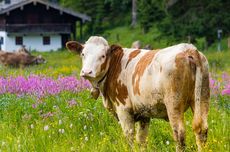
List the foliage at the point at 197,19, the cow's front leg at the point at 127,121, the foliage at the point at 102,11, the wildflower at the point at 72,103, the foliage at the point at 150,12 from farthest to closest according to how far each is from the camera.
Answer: the foliage at the point at 102,11 < the foliage at the point at 150,12 < the foliage at the point at 197,19 < the wildflower at the point at 72,103 < the cow's front leg at the point at 127,121

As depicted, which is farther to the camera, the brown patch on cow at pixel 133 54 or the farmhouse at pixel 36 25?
the farmhouse at pixel 36 25

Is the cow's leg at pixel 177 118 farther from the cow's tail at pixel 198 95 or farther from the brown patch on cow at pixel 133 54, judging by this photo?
the brown patch on cow at pixel 133 54

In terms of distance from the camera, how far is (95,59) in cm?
725

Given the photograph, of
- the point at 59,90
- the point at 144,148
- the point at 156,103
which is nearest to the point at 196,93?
the point at 156,103

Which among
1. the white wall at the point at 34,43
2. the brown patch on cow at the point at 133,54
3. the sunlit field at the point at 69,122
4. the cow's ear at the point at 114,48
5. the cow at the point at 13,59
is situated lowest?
the white wall at the point at 34,43

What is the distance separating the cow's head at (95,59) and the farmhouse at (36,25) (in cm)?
5043

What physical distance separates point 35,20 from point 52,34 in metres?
2.82

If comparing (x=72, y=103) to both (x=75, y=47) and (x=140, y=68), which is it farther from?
(x=140, y=68)

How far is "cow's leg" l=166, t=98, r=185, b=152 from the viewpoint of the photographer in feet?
20.8

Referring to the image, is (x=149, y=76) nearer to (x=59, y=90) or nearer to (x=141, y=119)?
(x=141, y=119)

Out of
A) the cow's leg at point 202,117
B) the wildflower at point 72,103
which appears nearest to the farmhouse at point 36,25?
the wildflower at point 72,103

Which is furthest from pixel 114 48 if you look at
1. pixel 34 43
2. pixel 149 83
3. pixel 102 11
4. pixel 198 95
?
pixel 102 11

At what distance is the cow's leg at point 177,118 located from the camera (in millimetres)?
6332

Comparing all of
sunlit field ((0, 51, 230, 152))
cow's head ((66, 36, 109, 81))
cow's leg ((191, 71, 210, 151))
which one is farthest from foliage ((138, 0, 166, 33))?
cow's leg ((191, 71, 210, 151))
